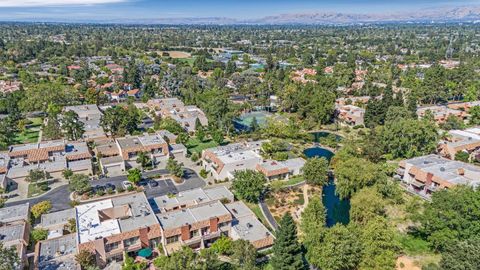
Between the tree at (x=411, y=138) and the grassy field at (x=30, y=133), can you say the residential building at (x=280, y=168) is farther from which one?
the grassy field at (x=30, y=133)

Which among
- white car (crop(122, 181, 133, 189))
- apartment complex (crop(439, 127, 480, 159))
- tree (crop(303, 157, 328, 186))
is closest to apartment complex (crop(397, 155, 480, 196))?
apartment complex (crop(439, 127, 480, 159))

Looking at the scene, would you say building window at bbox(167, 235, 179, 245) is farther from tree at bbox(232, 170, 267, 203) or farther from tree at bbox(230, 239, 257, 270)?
tree at bbox(232, 170, 267, 203)

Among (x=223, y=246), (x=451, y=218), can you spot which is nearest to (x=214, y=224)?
(x=223, y=246)

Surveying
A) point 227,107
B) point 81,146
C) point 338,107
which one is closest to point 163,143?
point 81,146

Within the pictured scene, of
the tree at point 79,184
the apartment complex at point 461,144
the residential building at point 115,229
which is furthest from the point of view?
the apartment complex at point 461,144

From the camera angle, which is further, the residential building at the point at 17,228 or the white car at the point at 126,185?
the white car at the point at 126,185

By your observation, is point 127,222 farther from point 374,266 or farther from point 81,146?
point 81,146

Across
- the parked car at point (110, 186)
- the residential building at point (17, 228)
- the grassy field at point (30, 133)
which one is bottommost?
the parked car at point (110, 186)

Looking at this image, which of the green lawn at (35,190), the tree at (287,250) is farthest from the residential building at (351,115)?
the green lawn at (35,190)
